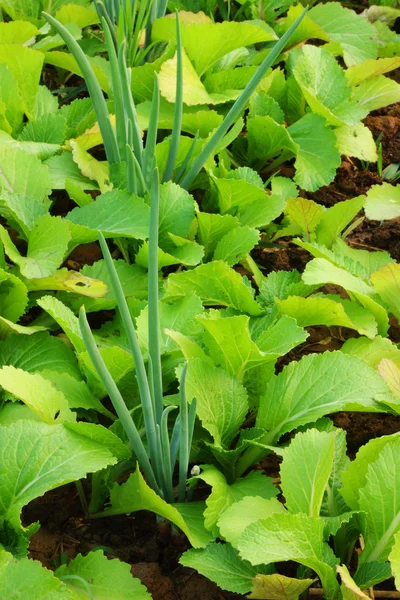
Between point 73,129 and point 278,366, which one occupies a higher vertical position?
point 73,129

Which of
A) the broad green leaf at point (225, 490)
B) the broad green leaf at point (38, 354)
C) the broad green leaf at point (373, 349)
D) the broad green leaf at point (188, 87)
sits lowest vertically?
the broad green leaf at point (225, 490)

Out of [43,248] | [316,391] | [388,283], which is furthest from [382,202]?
[43,248]

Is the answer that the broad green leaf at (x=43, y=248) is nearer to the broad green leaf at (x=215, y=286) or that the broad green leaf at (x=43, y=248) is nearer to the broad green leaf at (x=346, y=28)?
the broad green leaf at (x=215, y=286)

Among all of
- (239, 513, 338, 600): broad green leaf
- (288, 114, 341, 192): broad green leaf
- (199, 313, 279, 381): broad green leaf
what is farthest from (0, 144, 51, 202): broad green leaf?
(239, 513, 338, 600): broad green leaf

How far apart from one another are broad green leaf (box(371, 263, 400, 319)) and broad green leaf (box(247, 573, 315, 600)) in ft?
1.97

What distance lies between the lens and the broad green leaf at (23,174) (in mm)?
1441

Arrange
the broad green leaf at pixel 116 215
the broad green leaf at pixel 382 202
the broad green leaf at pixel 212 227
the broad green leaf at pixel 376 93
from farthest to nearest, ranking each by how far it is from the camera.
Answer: the broad green leaf at pixel 376 93, the broad green leaf at pixel 382 202, the broad green leaf at pixel 212 227, the broad green leaf at pixel 116 215

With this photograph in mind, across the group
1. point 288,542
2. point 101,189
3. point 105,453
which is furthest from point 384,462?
point 101,189

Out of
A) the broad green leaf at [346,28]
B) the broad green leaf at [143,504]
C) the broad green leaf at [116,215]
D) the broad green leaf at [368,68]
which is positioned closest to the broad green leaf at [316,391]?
the broad green leaf at [143,504]

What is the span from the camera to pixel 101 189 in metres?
1.54

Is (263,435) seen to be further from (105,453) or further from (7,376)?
(7,376)

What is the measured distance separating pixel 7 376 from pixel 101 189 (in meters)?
0.57

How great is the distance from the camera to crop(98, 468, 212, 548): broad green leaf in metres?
1.03

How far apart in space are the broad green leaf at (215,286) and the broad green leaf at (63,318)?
0.18 metres
